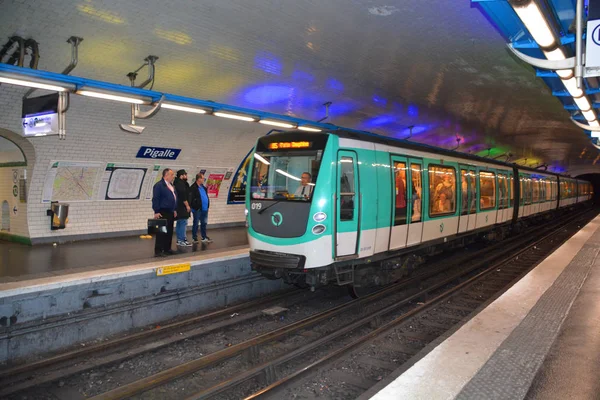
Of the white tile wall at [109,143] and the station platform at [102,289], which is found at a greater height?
the white tile wall at [109,143]

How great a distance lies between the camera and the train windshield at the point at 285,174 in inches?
271

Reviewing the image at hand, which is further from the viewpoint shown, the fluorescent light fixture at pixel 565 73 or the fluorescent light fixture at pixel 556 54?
the fluorescent light fixture at pixel 565 73

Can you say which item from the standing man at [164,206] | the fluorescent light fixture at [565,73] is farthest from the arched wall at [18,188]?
the fluorescent light fixture at [565,73]

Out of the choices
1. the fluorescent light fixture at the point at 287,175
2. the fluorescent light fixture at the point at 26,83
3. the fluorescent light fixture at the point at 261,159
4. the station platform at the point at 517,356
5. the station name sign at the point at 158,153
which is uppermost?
the fluorescent light fixture at the point at 26,83

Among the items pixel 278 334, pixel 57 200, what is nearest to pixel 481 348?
pixel 278 334

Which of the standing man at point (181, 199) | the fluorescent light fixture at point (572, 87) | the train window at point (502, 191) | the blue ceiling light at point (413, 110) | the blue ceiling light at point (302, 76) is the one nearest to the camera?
the fluorescent light fixture at point (572, 87)

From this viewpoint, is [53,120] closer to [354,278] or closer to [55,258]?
[55,258]

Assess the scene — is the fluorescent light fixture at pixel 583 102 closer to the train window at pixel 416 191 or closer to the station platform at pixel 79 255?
the train window at pixel 416 191

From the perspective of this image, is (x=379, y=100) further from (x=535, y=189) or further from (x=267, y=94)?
(x=535, y=189)

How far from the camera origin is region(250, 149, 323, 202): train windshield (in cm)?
688

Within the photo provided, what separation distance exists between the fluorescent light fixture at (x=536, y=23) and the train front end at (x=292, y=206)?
3291mm

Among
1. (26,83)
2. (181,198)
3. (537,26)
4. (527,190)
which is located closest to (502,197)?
(527,190)

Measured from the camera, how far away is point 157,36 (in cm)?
802

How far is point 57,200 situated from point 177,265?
5.03 metres
